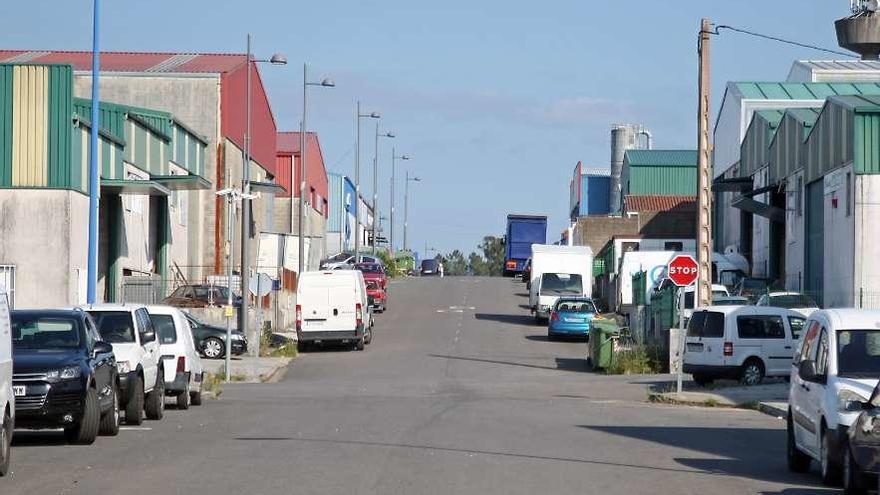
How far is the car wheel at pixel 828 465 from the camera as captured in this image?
12602mm

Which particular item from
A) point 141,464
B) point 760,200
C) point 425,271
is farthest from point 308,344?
point 425,271

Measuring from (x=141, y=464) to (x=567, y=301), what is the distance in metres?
34.8

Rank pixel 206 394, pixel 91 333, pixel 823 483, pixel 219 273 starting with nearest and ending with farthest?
pixel 823 483 < pixel 91 333 < pixel 206 394 < pixel 219 273

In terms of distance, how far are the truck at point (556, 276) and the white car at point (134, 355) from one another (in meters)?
34.0

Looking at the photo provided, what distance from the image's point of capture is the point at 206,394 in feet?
90.5

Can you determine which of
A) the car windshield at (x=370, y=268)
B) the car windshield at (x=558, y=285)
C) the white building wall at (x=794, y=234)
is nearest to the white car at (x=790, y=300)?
A: the white building wall at (x=794, y=234)

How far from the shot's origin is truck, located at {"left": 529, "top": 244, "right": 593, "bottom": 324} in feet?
178

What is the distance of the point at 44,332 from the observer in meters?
17.5

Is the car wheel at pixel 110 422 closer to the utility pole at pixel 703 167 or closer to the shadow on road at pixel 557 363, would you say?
the utility pole at pixel 703 167

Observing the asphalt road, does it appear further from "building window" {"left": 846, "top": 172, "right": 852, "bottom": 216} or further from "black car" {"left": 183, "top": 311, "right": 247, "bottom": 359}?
"building window" {"left": 846, "top": 172, "right": 852, "bottom": 216}

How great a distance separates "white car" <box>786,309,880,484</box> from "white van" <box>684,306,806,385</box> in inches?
610

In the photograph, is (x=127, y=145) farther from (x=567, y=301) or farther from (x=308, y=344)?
(x=567, y=301)

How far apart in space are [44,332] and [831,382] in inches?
382

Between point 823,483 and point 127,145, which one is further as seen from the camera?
point 127,145
